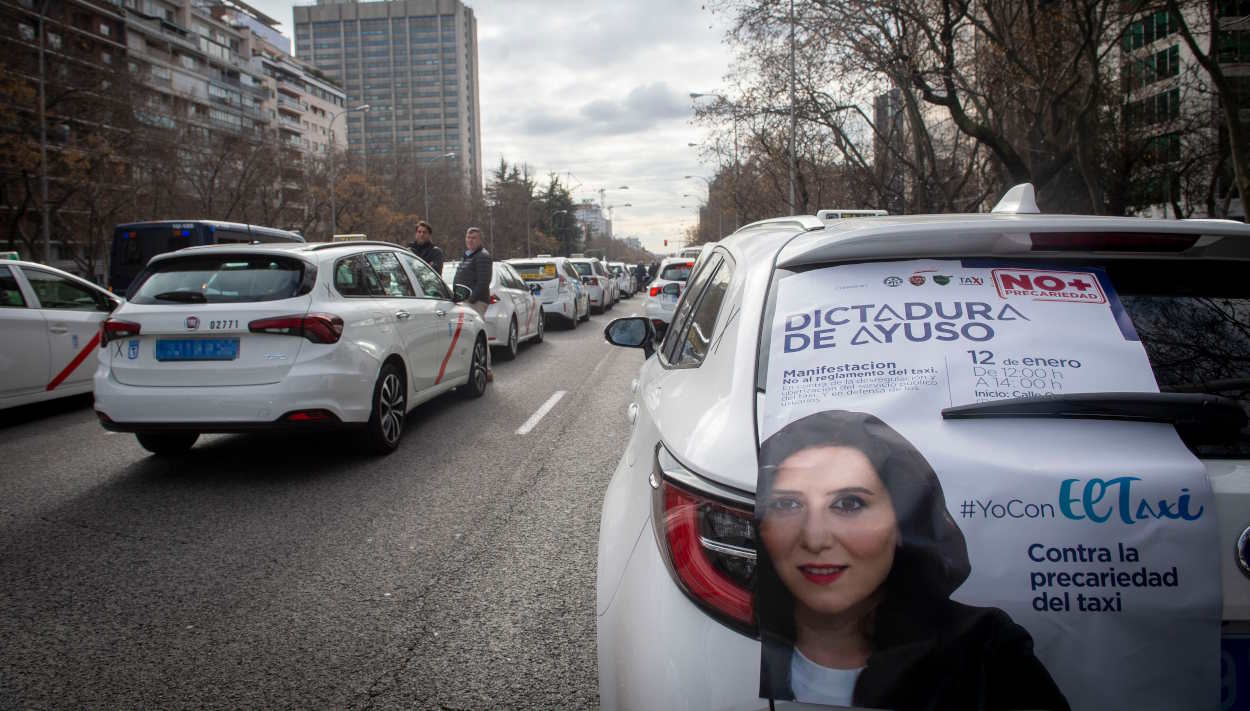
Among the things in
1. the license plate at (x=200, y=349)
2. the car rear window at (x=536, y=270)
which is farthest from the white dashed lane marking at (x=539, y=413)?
the car rear window at (x=536, y=270)

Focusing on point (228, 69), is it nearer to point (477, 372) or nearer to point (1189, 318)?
point (477, 372)

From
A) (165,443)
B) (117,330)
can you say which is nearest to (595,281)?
(165,443)

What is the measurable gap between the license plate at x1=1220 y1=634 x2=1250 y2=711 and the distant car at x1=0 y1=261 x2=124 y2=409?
9.29 metres

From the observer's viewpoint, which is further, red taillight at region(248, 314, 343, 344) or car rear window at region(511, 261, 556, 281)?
car rear window at region(511, 261, 556, 281)

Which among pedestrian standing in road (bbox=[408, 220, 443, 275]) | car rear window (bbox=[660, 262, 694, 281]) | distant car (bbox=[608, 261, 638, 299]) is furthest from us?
distant car (bbox=[608, 261, 638, 299])

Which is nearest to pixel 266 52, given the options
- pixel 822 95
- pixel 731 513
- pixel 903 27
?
pixel 822 95

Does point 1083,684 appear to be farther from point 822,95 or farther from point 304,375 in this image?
point 822,95

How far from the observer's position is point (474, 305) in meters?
11.8

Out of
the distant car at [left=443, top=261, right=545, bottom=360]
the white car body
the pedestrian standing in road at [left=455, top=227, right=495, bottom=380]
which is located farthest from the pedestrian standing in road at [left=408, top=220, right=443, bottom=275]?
the white car body

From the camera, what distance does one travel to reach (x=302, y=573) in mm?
4109

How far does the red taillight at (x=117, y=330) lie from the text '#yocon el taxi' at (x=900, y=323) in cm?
539

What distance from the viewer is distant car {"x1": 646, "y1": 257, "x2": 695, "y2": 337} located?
16.5 m

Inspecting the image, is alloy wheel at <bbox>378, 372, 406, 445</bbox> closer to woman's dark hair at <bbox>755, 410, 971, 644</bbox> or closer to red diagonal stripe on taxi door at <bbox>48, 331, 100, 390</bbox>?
red diagonal stripe on taxi door at <bbox>48, 331, 100, 390</bbox>

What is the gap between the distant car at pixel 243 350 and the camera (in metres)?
5.70
